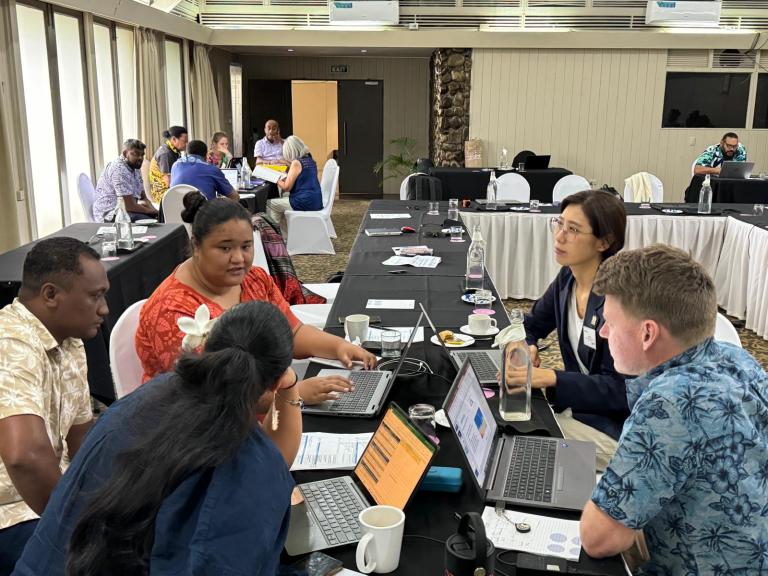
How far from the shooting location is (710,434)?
124cm

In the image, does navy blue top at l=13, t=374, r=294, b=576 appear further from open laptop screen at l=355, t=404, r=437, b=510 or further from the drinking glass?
the drinking glass

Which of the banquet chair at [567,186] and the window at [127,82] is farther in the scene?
the window at [127,82]

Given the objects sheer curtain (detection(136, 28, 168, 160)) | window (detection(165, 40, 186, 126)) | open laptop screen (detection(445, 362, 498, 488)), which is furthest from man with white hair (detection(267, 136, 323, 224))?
open laptop screen (detection(445, 362, 498, 488))

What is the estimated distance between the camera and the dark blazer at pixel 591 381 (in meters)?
2.12

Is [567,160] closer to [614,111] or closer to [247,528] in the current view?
[614,111]

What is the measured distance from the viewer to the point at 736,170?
827 centimetres

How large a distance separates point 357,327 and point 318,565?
4.43ft

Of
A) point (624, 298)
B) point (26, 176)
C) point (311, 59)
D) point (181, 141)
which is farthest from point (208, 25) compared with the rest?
point (624, 298)

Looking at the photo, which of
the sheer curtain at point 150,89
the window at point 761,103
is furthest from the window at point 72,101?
the window at point 761,103

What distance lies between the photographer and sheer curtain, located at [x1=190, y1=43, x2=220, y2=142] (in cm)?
1073

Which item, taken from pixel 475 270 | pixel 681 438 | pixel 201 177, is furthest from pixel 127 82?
pixel 681 438

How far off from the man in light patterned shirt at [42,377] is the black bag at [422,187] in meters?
6.12

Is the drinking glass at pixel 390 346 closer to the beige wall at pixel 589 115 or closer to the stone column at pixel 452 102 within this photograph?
the stone column at pixel 452 102

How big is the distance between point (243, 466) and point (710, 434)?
0.81 m
